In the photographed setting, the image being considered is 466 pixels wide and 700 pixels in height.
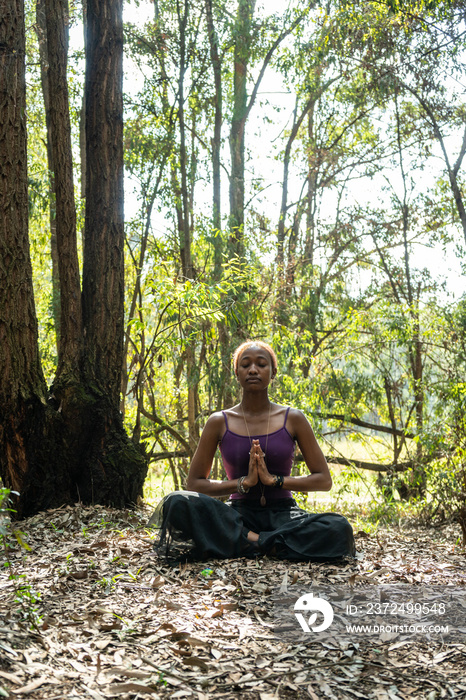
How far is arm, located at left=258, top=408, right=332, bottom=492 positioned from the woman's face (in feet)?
0.80

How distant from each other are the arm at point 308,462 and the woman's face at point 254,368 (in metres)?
0.24

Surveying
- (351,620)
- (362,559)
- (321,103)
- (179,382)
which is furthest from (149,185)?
(351,620)

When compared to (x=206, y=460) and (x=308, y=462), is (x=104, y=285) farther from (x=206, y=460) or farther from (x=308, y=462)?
(x=308, y=462)

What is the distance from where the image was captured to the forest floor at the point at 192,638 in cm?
183

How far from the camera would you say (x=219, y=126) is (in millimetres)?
8461

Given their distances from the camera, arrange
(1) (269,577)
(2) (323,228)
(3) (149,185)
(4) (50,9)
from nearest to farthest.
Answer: (1) (269,577) < (4) (50,9) < (3) (149,185) < (2) (323,228)

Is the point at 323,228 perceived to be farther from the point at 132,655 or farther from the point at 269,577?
the point at 132,655

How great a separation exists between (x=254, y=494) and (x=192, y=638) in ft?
4.57

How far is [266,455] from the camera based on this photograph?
3502 millimetres

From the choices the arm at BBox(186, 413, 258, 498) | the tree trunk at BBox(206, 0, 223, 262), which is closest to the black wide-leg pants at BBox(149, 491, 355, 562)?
the arm at BBox(186, 413, 258, 498)

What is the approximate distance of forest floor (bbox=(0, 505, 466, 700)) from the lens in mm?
1827

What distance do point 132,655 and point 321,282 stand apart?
28.6 feet
